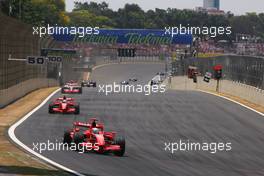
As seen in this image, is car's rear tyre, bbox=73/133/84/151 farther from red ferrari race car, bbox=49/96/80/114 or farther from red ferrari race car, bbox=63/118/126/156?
red ferrari race car, bbox=49/96/80/114

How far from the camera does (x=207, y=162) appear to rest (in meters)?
22.3

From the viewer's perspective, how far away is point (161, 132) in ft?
97.8

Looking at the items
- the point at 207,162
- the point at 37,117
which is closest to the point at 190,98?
the point at 37,117

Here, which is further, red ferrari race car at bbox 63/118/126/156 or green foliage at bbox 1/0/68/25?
green foliage at bbox 1/0/68/25

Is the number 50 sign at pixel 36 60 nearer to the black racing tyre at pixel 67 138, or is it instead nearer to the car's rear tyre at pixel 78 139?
the black racing tyre at pixel 67 138

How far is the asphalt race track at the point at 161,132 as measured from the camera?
20.5 meters

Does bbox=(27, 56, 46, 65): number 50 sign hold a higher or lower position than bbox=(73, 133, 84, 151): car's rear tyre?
higher

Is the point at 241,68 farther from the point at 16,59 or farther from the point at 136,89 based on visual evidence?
the point at 16,59

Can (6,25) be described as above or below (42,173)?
above

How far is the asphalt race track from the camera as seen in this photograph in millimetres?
20531

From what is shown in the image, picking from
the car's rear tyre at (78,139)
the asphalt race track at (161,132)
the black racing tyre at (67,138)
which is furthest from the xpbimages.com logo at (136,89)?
the car's rear tyre at (78,139)

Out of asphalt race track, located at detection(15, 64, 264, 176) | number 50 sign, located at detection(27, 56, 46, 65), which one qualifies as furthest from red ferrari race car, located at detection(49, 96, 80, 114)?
number 50 sign, located at detection(27, 56, 46, 65)

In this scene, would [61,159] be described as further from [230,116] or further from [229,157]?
[230,116]

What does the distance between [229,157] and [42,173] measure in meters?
8.42
